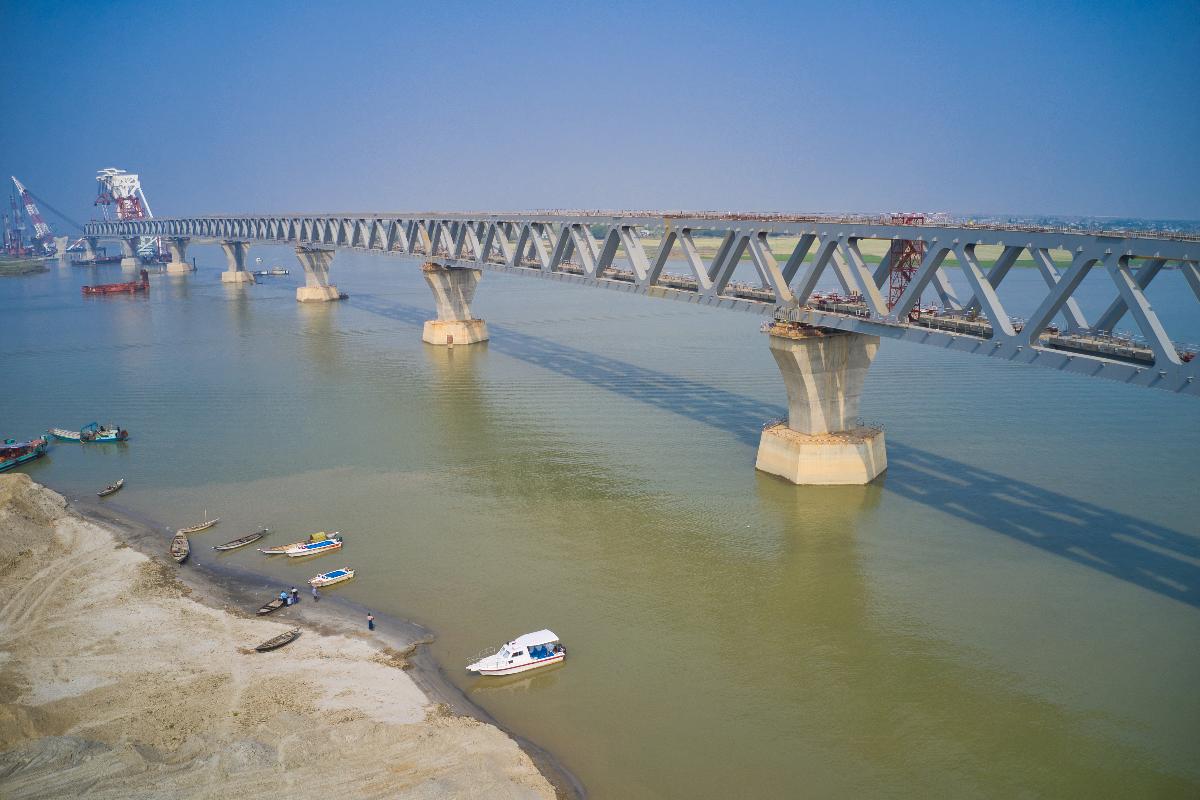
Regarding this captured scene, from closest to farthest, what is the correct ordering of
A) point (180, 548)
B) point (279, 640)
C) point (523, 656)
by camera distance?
1. point (523, 656)
2. point (279, 640)
3. point (180, 548)

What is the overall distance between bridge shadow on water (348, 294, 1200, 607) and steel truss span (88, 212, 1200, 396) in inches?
330

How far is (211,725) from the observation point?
72.7ft

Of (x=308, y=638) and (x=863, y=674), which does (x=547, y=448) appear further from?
(x=863, y=674)

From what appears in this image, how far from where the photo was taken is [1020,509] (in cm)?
3800

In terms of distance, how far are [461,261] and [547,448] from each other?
120 ft

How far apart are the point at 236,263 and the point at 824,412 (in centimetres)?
15665

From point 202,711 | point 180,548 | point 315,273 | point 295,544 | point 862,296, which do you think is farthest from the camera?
point 315,273

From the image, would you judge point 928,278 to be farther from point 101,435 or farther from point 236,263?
point 236,263

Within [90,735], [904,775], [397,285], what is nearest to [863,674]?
[904,775]

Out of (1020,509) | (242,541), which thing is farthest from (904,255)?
(242,541)

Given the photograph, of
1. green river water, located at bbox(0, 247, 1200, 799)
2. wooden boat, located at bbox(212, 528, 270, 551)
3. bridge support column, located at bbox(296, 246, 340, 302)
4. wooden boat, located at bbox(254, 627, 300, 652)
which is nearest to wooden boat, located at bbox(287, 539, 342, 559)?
green river water, located at bbox(0, 247, 1200, 799)

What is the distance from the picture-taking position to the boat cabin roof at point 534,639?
26219 millimetres

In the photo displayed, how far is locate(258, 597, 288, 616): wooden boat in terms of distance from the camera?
29391 mm

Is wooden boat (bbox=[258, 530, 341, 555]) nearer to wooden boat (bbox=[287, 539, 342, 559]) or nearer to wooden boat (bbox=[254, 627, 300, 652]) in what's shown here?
wooden boat (bbox=[287, 539, 342, 559])
